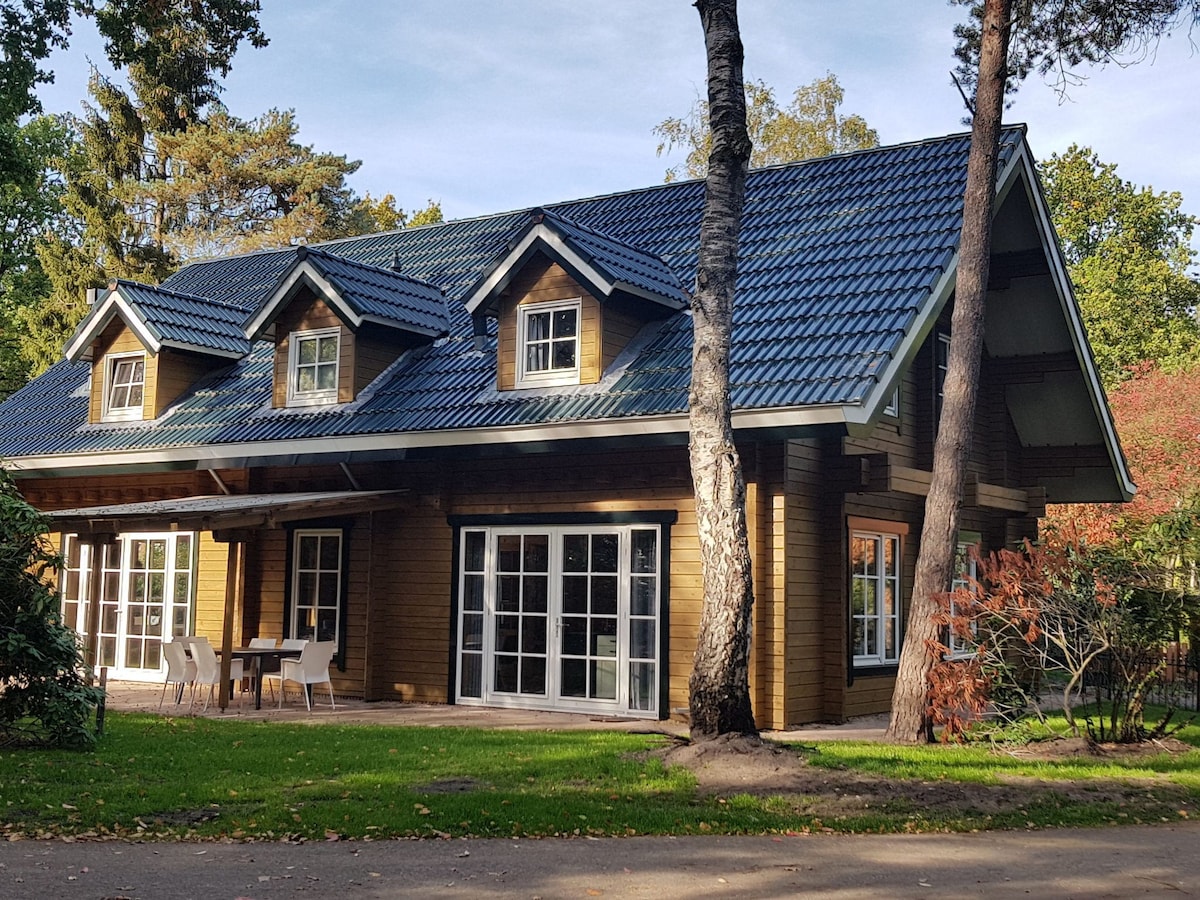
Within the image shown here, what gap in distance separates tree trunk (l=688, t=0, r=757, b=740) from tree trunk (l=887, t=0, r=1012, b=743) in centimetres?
269

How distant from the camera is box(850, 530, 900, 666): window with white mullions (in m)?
15.1

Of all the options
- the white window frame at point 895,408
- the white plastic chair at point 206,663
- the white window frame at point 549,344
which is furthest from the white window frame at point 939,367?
the white plastic chair at point 206,663

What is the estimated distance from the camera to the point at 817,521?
14.6 meters

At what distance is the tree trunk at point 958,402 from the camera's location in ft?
40.7

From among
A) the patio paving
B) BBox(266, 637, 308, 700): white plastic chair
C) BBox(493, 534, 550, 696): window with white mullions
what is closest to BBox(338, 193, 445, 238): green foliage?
BBox(266, 637, 308, 700): white plastic chair

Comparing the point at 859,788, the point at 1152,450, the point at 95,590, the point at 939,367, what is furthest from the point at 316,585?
the point at 1152,450

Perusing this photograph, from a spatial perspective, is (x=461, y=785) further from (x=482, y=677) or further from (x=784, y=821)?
(x=482, y=677)

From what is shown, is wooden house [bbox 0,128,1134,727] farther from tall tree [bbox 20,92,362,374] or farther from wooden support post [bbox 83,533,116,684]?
tall tree [bbox 20,92,362,374]

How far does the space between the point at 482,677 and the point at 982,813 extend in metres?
7.87

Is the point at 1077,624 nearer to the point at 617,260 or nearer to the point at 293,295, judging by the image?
the point at 617,260

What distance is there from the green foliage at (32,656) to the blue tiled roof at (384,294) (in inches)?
241

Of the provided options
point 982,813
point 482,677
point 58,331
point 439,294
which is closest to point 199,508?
point 482,677

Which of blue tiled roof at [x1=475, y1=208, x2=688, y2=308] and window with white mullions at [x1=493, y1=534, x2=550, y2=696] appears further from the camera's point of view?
window with white mullions at [x1=493, y1=534, x2=550, y2=696]

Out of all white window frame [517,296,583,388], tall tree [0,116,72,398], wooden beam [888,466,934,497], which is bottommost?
wooden beam [888,466,934,497]
